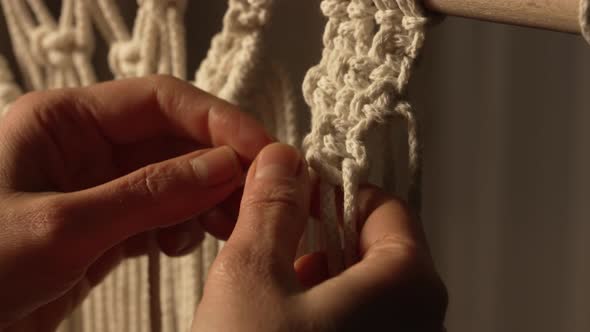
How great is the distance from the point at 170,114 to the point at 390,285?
0.30 metres

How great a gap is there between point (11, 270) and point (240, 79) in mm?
257

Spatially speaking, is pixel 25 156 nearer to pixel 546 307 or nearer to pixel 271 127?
pixel 271 127

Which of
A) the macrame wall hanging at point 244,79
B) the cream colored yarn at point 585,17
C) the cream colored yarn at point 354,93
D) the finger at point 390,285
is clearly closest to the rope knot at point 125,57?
the macrame wall hanging at point 244,79

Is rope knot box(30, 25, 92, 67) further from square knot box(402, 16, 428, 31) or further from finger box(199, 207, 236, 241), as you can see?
square knot box(402, 16, 428, 31)

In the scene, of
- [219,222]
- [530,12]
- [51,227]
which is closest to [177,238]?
[219,222]

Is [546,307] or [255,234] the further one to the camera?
[546,307]

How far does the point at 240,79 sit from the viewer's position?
2.19ft

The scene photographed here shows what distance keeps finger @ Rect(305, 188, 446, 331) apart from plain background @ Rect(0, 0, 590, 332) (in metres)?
0.25

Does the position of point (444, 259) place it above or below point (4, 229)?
below

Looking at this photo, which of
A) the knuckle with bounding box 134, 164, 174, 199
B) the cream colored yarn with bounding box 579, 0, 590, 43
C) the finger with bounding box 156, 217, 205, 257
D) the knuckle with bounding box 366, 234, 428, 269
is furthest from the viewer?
the finger with bounding box 156, 217, 205, 257

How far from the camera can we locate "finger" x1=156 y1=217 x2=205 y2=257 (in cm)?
71

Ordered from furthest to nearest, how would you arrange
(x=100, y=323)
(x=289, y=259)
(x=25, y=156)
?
(x=100, y=323), (x=25, y=156), (x=289, y=259)

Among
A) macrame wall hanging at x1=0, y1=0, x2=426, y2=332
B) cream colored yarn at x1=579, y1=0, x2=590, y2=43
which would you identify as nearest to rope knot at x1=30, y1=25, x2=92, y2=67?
macrame wall hanging at x1=0, y1=0, x2=426, y2=332

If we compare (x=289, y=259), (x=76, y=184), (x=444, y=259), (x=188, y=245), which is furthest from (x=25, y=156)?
(x=444, y=259)
